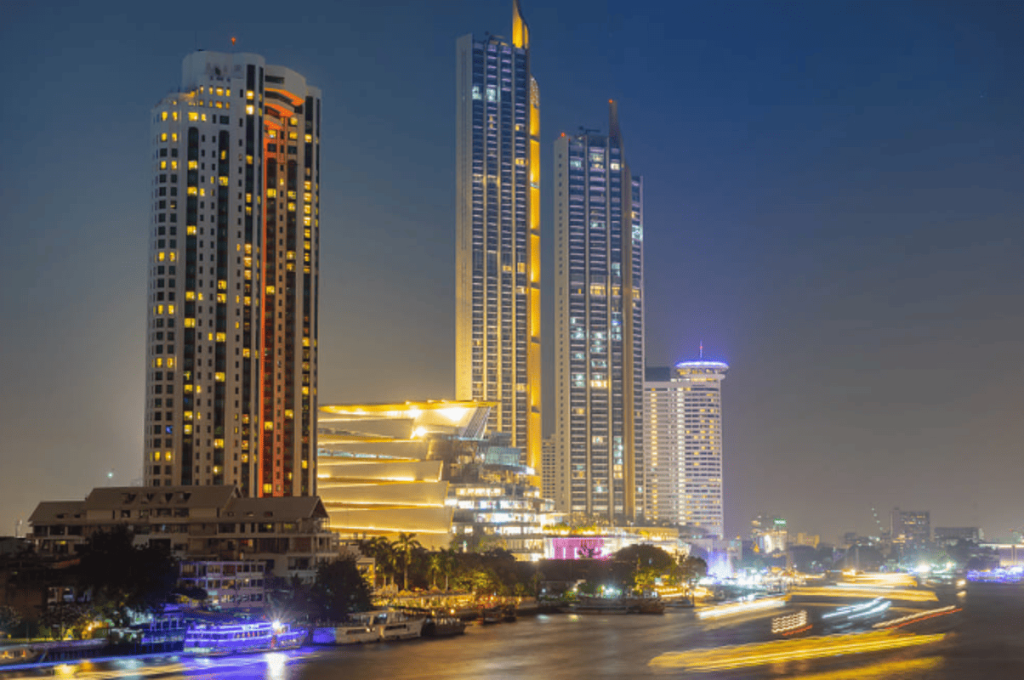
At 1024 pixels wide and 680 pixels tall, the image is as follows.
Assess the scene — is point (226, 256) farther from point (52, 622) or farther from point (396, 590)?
point (52, 622)

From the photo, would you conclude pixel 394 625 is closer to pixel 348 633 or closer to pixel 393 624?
pixel 393 624

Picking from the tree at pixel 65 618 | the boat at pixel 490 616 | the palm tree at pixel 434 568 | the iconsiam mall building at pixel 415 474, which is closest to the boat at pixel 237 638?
the tree at pixel 65 618

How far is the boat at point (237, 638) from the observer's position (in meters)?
84.1

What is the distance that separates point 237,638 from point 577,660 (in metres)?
24.5

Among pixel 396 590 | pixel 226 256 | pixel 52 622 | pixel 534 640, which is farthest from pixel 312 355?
pixel 52 622

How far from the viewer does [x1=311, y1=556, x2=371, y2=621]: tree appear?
309 ft

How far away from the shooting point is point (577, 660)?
86.2 m

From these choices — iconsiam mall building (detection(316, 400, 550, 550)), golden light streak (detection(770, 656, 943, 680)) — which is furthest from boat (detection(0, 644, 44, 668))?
iconsiam mall building (detection(316, 400, 550, 550))

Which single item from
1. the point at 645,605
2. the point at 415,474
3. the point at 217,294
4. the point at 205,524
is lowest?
the point at 645,605

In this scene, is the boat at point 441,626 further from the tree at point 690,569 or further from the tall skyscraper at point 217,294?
the tree at point 690,569

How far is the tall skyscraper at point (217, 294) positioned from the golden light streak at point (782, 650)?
50934 millimetres

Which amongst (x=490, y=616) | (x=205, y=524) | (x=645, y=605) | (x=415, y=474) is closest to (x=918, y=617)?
(x=645, y=605)

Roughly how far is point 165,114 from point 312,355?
31480mm

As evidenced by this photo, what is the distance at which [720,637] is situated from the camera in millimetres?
106375
